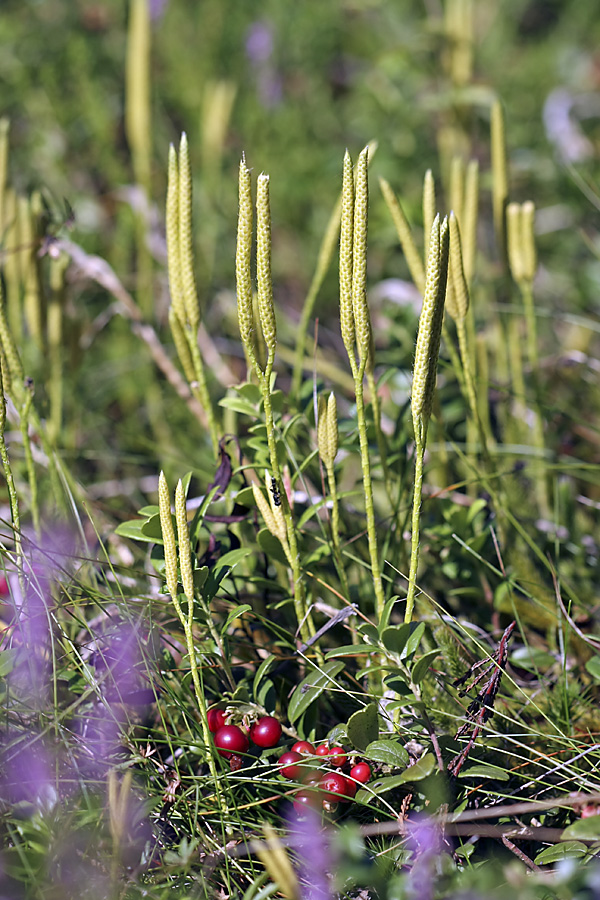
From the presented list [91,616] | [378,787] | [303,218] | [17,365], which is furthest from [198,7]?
[378,787]

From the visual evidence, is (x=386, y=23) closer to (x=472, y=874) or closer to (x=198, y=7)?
(x=198, y=7)

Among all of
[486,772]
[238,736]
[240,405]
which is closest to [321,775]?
[238,736]

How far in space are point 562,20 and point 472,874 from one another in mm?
4235

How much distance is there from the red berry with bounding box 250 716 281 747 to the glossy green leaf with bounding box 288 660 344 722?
0.03 metres

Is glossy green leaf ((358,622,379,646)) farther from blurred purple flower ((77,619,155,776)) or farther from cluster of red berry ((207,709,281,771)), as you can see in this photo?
blurred purple flower ((77,619,155,776))

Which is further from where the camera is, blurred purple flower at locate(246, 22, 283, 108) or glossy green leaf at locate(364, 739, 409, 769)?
blurred purple flower at locate(246, 22, 283, 108)

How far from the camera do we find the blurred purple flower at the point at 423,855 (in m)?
0.88

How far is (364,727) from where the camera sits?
1076 millimetres

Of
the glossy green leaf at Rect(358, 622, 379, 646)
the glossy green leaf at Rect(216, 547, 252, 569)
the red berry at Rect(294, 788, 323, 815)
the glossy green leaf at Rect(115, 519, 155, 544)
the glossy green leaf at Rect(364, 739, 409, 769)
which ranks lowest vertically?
the red berry at Rect(294, 788, 323, 815)

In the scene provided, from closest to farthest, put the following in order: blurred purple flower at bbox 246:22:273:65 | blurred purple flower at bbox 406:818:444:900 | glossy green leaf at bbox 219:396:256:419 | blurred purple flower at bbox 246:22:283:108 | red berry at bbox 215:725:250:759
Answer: blurred purple flower at bbox 406:818:444:900 < red berry at bbox 215:725:250:759 < glossy green leaf at bbox 219:396:256:419 < blurred purple flower at bbox 246:22:283:108 < blurred purple flower at bbox 246:22:273:65

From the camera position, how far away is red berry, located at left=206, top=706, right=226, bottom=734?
1.18 metres

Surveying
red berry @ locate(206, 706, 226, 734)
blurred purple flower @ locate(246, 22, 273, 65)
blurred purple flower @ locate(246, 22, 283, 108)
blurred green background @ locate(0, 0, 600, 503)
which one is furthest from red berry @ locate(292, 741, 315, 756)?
blurred purple flower @ locate(246, 22, 273, 65)

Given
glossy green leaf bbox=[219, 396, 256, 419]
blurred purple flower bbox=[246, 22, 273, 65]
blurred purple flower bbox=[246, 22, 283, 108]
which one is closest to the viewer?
glossy green leaf bbox=[219, 396, 256, 419]

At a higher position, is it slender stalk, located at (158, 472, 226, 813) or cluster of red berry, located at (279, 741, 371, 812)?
slender stalk, located at (158, 472, 226, 813)
